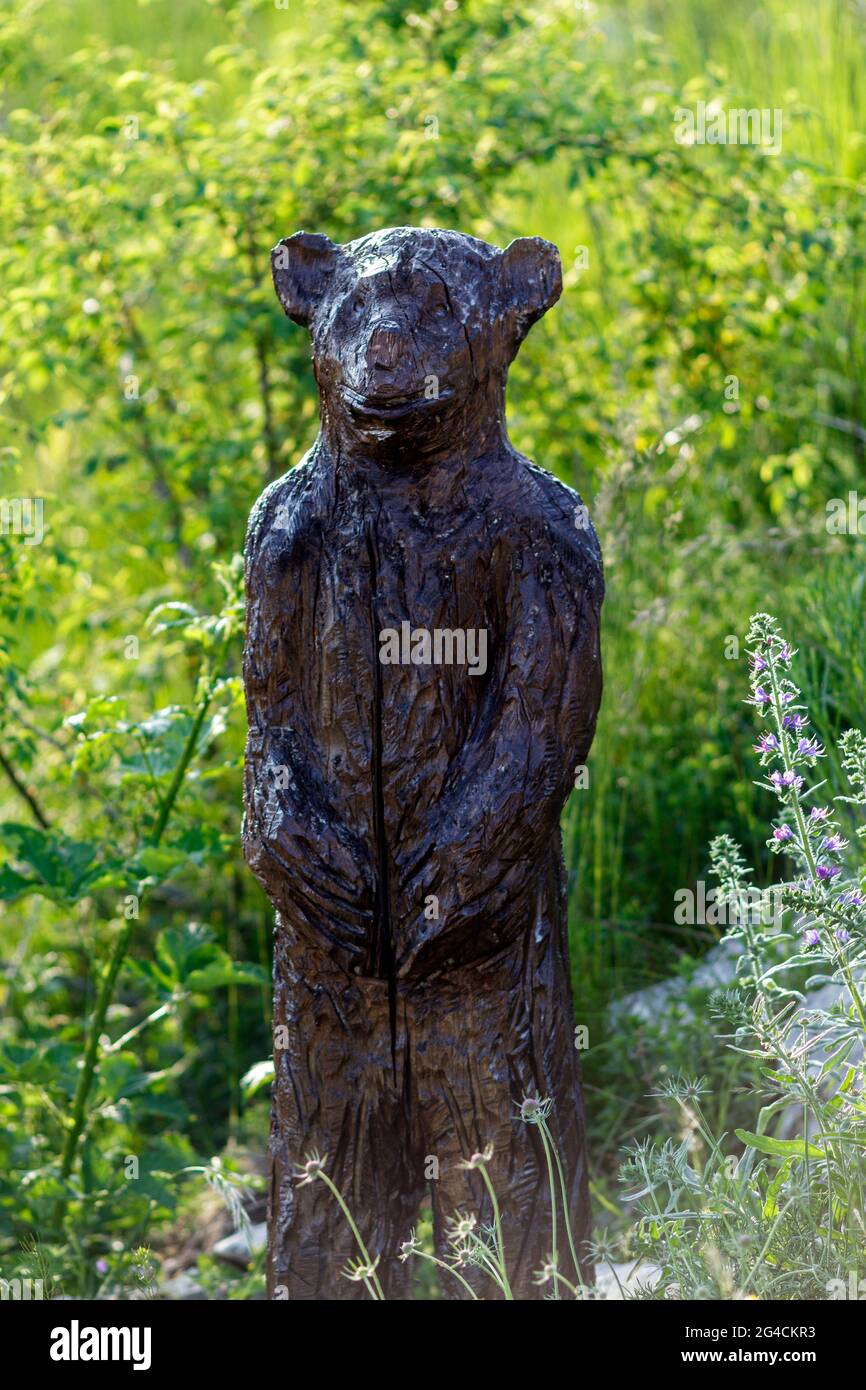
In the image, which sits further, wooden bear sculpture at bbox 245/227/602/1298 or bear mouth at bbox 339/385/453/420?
wooden bear sculpture at bbox 245/227/602/1298

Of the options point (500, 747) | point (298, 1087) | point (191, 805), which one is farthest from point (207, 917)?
point (500, 747)

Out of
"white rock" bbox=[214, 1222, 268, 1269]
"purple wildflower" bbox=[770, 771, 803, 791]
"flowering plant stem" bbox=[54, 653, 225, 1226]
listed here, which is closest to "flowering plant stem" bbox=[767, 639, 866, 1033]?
"purple wildflower" bbox=[770, 771, 803, 791]

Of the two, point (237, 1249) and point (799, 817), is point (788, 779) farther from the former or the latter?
point (237, 1249)

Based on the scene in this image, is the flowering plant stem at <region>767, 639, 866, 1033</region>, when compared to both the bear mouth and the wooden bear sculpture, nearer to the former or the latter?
the wooden bear sculpture

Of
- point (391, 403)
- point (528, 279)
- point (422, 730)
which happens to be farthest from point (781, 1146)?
point (528, 279)

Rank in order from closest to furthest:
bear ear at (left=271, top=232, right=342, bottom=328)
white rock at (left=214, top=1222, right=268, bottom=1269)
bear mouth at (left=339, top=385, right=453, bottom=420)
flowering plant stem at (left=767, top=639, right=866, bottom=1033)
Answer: bear mouth at (left=339, top=385, right=453, bottom=420) → flowering plant stem at (left=767, top=639, right=866, bottom=1033) → bear ear at (left=271, top=232, right=342, bottom=328) → white rock at (left=214, top=1222, right=268, bottom=1269)

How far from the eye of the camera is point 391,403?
2.25 m

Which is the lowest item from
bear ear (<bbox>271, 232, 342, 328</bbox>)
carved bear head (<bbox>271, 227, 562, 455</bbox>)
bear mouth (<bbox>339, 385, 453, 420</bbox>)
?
bear mouth (<bbox>339, 385, 453, 420</bbox>)

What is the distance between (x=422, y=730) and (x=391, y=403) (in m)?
0.53

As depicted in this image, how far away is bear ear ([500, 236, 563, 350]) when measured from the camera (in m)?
2.38

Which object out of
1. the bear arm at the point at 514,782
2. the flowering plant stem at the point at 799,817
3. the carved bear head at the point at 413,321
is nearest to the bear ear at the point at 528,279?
the carved bear head at the point at 413,321

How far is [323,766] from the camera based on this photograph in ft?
8.09

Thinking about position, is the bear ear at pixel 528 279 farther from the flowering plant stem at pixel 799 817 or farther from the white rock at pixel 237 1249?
the white rock at pixel 237 1249
